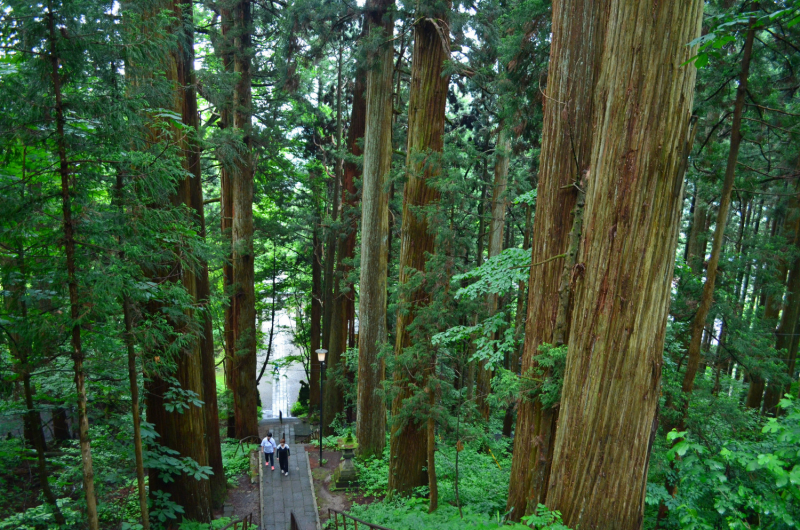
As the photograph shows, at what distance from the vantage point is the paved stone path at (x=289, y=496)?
10.5 m

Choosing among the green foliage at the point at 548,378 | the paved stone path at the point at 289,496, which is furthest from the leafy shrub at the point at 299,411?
the green foliage at the point at 548,378

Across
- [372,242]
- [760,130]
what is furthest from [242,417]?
[760,130]

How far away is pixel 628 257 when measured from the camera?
3404 mm

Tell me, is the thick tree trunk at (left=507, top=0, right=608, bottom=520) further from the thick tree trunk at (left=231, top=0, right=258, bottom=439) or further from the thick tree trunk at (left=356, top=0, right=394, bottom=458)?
the thick tree trunk at (left=231, top=0, right=258, bottom=439)

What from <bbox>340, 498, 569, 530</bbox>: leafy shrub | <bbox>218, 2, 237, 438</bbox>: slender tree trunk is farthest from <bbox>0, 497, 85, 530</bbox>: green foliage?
<bbox>218, 2, 237, 438</bbox>: slender tree trunk

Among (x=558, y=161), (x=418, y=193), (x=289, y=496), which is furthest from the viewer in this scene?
(x=289, y=496)

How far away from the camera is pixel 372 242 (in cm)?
1210

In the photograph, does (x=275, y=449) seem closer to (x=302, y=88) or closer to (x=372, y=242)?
(x=372, y=242)

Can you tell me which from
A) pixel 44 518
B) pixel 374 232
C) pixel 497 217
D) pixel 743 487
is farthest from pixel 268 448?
pixel 743 487

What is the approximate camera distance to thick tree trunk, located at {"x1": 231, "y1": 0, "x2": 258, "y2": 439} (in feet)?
42.8

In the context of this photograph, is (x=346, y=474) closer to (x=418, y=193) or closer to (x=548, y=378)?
(x=418, y=193)

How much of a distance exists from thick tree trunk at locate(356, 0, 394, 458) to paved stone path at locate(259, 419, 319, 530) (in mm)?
1790

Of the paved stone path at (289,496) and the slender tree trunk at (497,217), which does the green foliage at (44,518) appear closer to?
the paved stone path at (289,496)

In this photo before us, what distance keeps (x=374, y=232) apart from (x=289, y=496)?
22.1 ft
